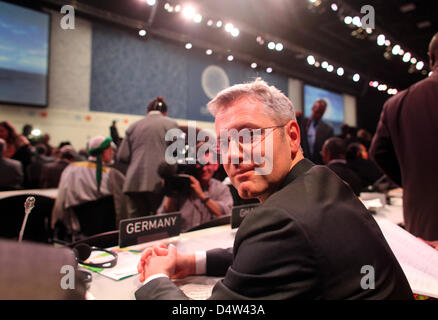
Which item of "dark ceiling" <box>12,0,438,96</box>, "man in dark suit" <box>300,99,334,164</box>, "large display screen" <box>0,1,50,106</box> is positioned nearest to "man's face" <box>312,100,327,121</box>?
"man in dark suit" <box>300,99,334,164</box>

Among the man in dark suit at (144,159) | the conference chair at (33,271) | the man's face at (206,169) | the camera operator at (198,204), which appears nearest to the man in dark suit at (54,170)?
the man in dark suit at (144,159)

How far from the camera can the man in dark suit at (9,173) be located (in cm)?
248

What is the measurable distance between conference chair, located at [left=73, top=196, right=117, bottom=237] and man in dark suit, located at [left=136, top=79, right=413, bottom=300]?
1929mm

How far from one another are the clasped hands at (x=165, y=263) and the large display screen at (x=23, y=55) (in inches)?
209

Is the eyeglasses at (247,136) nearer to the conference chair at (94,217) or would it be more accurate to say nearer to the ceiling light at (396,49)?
the conference chair at (94,217)

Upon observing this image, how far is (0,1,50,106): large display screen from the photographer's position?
4.80m

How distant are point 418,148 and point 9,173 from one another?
3150mm

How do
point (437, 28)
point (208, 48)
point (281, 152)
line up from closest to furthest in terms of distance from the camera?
1. point (281, 152)
2. point (437, 28)
3. point (208, 48)
